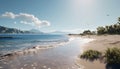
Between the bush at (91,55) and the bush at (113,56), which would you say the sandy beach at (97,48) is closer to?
the bush at (113,56)

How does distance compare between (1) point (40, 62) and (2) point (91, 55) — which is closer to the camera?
(1) point (40, 62)

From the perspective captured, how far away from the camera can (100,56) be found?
17062mm

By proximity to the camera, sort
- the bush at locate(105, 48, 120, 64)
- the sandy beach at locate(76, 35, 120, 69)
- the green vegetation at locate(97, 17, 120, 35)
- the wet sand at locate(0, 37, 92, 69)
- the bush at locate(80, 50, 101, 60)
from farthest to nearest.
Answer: the green vegetation at locate(97, 17, 120, 35), the bush at locate(80, 50, 101, 60), the wet sand at locate(0, 37, 92, 69), the sandy beach at locate(76, 35, 120, 69), the bush at locate(105, 48, 120, 64)

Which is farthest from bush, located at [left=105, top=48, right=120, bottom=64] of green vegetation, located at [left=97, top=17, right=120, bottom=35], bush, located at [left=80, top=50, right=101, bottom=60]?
green vegetation, located at [left=97, top=17, right=120, bottom=35]

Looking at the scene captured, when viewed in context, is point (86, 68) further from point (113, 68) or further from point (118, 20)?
point (118, 20)

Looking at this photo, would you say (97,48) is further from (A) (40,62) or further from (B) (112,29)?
(B) (112,29)

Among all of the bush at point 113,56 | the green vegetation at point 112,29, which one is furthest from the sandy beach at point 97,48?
the green vegetation at point 112,29

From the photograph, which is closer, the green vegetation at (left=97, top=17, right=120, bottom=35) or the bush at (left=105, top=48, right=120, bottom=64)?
the bush at (left=105, top=48, right=120, bottom=64)

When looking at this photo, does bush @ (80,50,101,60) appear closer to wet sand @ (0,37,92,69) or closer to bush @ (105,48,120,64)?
wet sand @ (0,37,92,69)

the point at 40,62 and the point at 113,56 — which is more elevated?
the point at 113,56

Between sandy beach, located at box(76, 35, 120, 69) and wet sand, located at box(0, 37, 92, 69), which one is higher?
sandy beach, located at box(76, 35, 120, 69)

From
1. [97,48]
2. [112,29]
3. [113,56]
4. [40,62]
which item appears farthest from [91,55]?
[112,29]

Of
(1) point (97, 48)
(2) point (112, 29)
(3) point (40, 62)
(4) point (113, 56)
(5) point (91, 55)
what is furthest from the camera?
(2) point (112, 29)

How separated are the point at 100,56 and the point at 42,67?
7.02 meters
